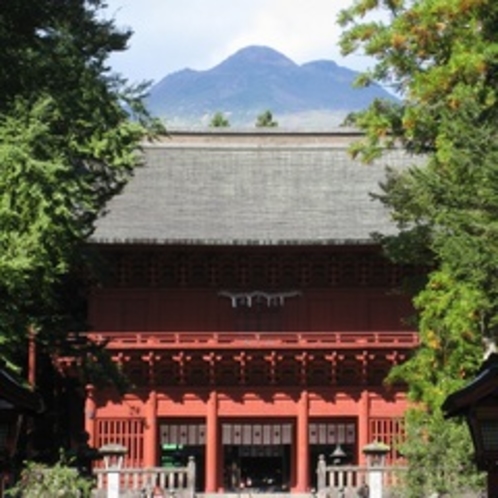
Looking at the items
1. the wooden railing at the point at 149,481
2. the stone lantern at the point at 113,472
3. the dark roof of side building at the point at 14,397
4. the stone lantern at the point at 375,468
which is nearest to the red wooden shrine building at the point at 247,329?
the wooden railing at the point at 149,481

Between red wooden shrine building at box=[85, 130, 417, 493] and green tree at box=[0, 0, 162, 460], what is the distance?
41.2 feet

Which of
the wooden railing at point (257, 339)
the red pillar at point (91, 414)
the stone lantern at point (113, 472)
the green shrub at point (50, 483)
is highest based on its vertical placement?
the wooden railing at point (257, 339)

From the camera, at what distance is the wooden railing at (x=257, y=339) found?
36469 mm

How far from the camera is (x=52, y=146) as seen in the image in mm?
20328

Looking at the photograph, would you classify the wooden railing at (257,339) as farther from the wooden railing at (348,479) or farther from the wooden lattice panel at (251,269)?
the wooden railing at (348,479)

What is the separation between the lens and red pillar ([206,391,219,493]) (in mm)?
36562

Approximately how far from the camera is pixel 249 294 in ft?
124

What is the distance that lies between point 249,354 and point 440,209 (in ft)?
50.9

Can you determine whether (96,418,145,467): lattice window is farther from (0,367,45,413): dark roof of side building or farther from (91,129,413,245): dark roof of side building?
(0,367,45,413): dark roof of side building

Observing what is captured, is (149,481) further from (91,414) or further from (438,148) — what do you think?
(438,148)

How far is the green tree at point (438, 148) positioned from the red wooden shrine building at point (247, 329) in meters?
10.6

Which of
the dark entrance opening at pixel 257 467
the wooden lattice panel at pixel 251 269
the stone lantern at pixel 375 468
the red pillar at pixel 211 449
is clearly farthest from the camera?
the dark entrance opening at pixel 257 467

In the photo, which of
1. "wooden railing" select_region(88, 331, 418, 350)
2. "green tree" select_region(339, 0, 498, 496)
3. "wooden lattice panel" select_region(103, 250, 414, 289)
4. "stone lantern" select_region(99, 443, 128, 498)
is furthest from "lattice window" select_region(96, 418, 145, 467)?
"green tree" select_region(339, 0, 498, 496)

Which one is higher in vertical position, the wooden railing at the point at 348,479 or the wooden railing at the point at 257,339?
the wooden railing at the point at 257,339
